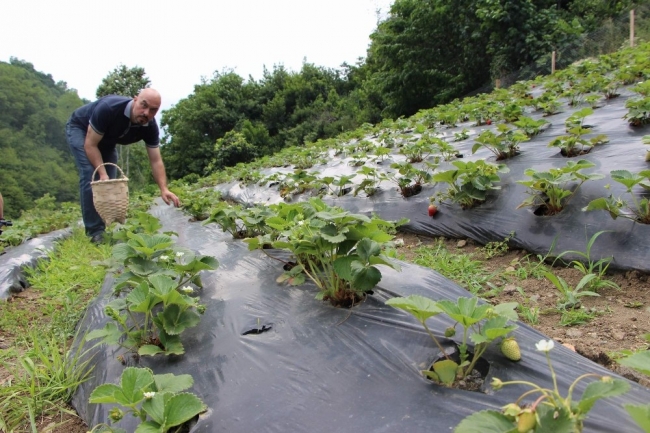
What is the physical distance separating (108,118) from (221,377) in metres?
3.10

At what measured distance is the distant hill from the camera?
3191 centimetres

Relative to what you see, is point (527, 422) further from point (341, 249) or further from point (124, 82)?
point (124, 82)

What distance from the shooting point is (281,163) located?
7719 mm

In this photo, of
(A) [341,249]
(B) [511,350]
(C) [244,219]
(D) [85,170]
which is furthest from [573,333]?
(D) [85,170]

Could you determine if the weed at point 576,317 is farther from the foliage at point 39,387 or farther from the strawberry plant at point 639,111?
the strawberry plant at point 639,111

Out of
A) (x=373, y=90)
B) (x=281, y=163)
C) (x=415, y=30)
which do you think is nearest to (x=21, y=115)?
(x=373, y=90)

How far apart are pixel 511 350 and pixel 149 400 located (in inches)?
37.4

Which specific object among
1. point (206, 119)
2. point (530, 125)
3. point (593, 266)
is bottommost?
point (593, 266)

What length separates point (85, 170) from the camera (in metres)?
3.79

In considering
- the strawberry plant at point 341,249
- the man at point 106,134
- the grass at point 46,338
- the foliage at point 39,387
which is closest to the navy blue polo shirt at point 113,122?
the man at point 106,134

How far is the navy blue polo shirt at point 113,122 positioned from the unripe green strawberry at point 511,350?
142 inches

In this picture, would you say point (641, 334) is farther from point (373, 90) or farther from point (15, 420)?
point (373, 90)

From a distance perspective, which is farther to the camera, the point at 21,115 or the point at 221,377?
the point at 21,115

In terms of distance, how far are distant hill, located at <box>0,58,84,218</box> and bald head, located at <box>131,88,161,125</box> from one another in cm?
3341
